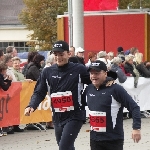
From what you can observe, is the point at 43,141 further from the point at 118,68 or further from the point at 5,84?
the point at 118,68

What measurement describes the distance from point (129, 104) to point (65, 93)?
1427 mm

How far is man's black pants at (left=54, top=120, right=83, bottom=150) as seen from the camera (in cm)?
894

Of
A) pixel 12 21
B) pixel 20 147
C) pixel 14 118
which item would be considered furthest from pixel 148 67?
pixel 12 21

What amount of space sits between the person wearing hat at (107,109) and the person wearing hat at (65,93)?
105cm

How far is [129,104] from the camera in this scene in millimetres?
7848

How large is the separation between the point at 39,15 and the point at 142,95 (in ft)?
118

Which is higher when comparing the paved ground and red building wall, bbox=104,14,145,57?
red building wall, bbox=104,14,145,57

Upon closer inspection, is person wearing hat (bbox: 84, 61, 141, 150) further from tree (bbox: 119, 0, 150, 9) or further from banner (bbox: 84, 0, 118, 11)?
tree (bbox: 119, 0, 150, 9)

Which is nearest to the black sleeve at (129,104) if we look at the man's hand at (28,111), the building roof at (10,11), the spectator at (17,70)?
the man's hand at (28,111)

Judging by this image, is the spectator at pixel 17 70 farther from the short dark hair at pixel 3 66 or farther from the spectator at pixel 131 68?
the spectator at pixel 131 68

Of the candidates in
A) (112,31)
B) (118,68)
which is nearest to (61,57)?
(118,68)

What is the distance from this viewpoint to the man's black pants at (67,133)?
894cm

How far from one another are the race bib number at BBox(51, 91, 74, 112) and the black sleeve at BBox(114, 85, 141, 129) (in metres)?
1.26

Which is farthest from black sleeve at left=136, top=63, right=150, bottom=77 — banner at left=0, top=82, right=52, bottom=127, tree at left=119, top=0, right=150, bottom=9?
tree at left=119, top=0, right=150, bottom=9
